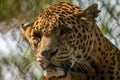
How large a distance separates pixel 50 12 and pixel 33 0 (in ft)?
9.39

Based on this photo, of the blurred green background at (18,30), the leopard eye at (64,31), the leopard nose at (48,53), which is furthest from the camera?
the blurred green background at (18,30)

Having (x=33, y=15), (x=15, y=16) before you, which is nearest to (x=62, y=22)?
(x=33, y=15)

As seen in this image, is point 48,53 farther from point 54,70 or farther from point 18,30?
point 18,30

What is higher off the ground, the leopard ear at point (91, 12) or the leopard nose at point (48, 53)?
the leopard ear at point (91, 12)

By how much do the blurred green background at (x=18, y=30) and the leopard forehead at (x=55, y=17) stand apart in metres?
1.59

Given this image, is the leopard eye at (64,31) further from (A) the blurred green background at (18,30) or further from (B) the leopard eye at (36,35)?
(A) the blurred green background at (18,30)

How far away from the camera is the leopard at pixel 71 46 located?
3.02 meters

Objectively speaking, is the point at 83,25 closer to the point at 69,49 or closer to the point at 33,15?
the point at 69,49

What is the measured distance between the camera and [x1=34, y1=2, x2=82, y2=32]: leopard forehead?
10.1 ft

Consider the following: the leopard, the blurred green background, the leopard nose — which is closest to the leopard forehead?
the leopard

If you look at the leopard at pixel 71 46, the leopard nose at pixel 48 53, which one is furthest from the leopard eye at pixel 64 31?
the leopard nose at pixel 48 53

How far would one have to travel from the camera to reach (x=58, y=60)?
9.91 feet

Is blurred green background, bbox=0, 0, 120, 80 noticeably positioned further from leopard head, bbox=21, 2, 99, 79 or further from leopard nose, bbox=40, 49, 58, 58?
leopard nose, bbox=40, 49, 58, 58

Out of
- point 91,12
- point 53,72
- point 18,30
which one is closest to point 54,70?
point 53,72
